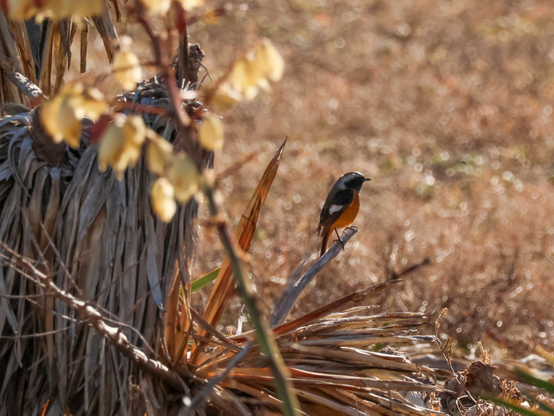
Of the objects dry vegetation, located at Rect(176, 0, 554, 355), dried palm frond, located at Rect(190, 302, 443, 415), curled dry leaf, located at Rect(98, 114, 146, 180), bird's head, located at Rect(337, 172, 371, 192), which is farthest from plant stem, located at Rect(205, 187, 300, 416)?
bird's head, located at Rect(337, 172, 371, 192)

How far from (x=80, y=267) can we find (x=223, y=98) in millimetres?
1394

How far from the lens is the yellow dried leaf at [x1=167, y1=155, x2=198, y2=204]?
126cm

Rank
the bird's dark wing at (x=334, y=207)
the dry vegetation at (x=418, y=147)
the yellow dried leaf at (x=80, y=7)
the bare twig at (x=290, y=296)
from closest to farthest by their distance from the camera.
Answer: the yellow dried leaf at (x=80, y=7) < the bare twig at (x=290, y=296) < the bird's dark wing at (x=334, y=207) < the dry vegetation at (x=418, y=147)

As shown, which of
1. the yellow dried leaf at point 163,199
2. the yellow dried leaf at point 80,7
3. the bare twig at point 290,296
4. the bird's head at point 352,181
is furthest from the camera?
the bird's head at point 352,181

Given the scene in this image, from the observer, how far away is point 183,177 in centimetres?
126

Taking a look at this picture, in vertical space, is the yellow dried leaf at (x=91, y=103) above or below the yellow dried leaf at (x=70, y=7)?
below

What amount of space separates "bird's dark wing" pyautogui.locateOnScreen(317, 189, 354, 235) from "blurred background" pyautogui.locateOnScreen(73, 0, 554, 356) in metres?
0.26

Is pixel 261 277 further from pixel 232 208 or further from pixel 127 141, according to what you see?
pixel 127 141

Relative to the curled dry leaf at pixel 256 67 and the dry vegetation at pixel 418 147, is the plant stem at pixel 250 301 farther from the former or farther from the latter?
the dry vegetation at pixel 418 147

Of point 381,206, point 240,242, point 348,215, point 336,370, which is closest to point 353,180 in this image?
point 348,215

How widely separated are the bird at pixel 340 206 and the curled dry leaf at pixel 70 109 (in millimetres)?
4218

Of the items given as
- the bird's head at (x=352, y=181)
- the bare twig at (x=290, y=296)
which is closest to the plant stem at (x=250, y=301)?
the bare twig at (x=290, y=296)

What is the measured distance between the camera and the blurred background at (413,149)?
5574 millimetres

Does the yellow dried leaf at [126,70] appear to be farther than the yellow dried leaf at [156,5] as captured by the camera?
Yes
